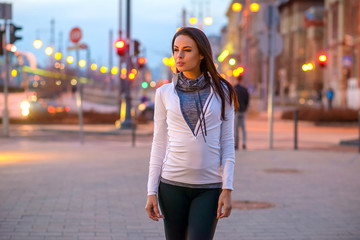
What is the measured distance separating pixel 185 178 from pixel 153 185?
0.75 ft

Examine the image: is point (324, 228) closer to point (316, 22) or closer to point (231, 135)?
point (231, 135)

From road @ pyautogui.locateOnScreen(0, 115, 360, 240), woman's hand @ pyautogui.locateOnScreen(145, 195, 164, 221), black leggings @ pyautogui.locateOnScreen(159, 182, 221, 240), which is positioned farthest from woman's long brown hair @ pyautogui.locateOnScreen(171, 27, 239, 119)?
road @ pyautogui.locateOnScreen(0, 115, 360, 240)

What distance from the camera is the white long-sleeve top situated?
387 centimetres

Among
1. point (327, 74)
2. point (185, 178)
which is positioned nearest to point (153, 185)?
point (185, 178)

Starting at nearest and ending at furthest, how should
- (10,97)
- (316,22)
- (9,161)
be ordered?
1. (9,161)
2. (10,97)
3. (316,22)

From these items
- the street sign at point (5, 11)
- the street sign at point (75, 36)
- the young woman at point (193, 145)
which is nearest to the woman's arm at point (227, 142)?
the young woman at point (193, 145)

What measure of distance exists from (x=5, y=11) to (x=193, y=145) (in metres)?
20.5

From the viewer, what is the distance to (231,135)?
4.04m

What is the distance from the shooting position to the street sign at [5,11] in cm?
2328

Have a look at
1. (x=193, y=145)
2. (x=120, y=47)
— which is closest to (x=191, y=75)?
(x=193, y=145)

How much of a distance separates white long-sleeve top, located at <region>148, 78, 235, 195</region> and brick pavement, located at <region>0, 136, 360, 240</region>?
2989 mm

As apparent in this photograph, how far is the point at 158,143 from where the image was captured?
4078mm

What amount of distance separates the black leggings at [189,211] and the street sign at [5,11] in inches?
800

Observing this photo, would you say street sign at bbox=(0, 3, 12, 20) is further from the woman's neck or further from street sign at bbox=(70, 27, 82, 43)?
the woman's neck
